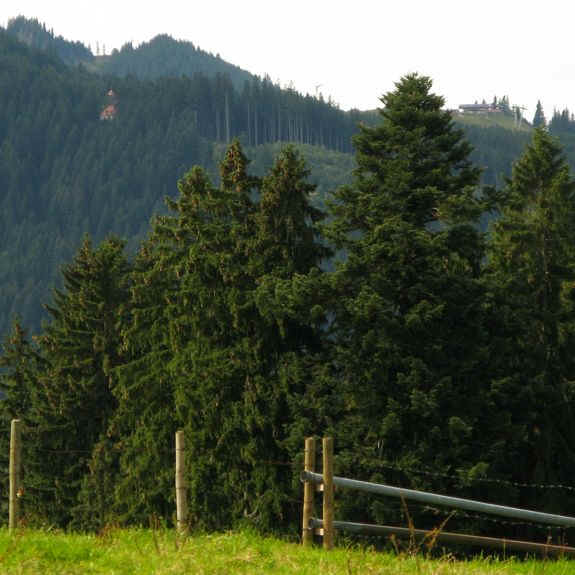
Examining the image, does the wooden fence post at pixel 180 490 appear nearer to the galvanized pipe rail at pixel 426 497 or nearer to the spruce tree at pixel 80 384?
the galvanized pipe rail at pixel 426 497

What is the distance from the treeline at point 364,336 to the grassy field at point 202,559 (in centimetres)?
1556

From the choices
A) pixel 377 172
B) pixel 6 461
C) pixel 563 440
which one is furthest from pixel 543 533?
pixel 6 461

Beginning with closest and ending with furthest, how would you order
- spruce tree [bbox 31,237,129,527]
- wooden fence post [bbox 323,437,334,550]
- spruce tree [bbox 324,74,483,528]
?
wooden fence post [bbox 323,437,334,550], spruce tree [bbox 324,74,483,528], spruce tree [bbox 31,237,129,527]

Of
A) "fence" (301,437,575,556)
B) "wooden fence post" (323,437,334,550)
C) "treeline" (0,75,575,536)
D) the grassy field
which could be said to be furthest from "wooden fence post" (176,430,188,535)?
"treeline" (0,75,575,536)

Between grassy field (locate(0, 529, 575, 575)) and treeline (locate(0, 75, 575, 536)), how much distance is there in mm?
15560

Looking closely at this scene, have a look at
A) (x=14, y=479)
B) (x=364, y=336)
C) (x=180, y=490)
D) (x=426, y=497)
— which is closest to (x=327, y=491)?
(x=426, y=497)

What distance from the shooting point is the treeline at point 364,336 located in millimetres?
30281

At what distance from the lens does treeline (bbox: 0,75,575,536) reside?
30281mm

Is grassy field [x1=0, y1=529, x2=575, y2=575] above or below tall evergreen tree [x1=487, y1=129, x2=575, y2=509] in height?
below

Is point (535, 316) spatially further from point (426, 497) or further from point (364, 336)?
point (426, 497)

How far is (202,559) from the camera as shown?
9586mm

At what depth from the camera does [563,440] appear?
36062mm

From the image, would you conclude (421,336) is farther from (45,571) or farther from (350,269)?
(45,571)

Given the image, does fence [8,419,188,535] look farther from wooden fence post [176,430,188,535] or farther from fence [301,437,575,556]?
fence [301,437,575,556]
